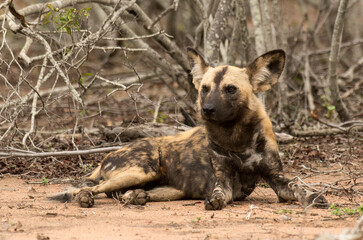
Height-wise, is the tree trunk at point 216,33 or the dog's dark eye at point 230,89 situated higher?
the tree trunk at point 216,33

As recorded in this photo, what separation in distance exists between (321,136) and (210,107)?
396 cm

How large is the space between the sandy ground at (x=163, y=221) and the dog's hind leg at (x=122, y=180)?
0.40 feet

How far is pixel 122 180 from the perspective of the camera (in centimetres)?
499

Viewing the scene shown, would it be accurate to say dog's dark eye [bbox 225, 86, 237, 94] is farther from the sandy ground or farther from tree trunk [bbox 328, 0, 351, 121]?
tree trunk [bbox 328, 0, 351, 121]

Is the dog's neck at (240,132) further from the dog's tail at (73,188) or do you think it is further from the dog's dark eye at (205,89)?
the dog's tail at (73,188)

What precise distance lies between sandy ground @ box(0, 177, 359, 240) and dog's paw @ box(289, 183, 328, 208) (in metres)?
0.07

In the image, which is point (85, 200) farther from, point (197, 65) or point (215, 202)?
point (197, 65)

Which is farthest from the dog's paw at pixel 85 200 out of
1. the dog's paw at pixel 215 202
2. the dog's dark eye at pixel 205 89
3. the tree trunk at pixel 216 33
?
the tree trunk at pixel 216 33

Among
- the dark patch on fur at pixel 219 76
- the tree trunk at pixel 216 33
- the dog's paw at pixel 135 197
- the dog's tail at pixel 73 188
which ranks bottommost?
the dog's paw at pixel 135 197

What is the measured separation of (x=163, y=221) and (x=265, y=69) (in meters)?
1.79

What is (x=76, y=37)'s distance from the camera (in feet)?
24.0

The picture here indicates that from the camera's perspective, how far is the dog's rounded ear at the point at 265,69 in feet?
16.2

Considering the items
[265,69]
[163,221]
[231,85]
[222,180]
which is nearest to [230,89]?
[231,85]

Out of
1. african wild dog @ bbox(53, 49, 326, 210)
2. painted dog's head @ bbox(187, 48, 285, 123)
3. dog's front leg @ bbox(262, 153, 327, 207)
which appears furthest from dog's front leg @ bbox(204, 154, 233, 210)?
painted dog's head @ bbox(187, 48, 285, 123)
